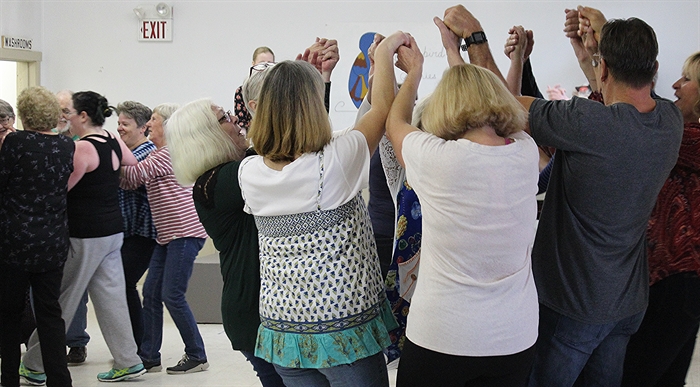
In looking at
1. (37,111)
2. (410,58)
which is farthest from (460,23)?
(37,111)

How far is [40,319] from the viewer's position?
12.1 ft

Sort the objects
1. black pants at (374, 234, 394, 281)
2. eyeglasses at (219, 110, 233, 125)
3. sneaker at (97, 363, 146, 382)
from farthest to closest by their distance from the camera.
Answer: sneaker at (97, 363, 146, 382) → black pants at (374, 234, 394, 281) → eyeglasses at (219, 110, 233, 125)

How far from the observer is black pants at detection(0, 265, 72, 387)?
3633 millimetres

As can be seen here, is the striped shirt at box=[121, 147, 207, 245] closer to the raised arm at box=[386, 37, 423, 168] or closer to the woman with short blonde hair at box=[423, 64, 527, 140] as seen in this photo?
the raised arm at box=[386, 37, 423, 168]

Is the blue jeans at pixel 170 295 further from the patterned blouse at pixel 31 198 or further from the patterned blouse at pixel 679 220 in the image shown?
the patterned blouse at pixel 679 220

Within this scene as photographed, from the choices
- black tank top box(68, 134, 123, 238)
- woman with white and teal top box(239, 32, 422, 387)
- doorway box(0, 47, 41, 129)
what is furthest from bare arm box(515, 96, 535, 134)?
doorway box(0, 47, 41, 129)

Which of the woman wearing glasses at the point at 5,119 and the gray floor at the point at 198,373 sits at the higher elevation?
the woman wearing glasses at the point at 5,119

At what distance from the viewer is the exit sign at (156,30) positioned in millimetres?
7445

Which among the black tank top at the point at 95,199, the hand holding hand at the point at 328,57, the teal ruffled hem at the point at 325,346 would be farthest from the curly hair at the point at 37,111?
the teal ruffled hem at the point at 325,346

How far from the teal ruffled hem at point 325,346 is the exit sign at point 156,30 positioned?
19.0ft

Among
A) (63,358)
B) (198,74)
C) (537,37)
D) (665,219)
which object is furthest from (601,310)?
(198,74)

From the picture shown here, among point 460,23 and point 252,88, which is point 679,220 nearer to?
point 460,23

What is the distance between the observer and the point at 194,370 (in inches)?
178

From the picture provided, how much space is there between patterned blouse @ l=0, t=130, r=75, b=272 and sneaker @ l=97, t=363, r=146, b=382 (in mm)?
897
